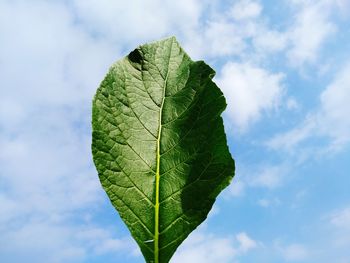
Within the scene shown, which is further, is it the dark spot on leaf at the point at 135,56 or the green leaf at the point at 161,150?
the dark spot on leaf at the point at 135,56

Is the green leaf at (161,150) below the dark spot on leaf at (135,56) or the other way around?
below

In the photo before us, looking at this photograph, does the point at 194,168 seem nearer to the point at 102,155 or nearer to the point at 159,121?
the point at 159,121

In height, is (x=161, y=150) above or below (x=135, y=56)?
below

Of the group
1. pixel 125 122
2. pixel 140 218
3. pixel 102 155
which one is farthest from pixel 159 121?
pixel 140 218

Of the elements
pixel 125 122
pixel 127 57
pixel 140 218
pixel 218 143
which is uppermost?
pixel 127 57

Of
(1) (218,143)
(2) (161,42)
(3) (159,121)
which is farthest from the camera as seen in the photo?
(2) (161,42)

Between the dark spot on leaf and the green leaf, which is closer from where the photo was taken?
the green leaf

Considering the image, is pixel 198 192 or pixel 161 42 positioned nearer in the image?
pixel 198 192

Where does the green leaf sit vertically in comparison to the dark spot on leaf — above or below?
below
